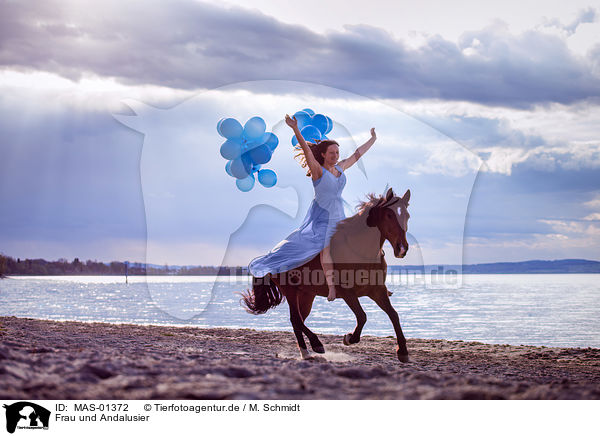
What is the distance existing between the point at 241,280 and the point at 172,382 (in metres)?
5.96

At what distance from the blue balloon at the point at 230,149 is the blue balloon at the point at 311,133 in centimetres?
112

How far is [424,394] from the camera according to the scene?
3695mm

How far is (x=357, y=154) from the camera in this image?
7.73m

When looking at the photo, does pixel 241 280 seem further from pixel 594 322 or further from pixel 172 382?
pixel 594 322

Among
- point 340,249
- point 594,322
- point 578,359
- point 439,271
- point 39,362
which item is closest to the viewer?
point 39,362

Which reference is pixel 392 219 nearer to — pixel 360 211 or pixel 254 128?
pixel 360 211

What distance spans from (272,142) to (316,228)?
2.01 meters

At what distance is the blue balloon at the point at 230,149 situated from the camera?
8242 mm

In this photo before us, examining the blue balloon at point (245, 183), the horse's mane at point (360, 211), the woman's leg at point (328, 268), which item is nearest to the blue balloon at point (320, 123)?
the blue balloon at point (245, 183)

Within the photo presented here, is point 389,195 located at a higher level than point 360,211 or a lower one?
higher

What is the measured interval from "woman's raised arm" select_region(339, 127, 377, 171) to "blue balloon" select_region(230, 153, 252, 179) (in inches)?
66.8

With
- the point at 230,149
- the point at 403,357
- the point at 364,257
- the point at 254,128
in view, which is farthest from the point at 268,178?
the point at 403,357

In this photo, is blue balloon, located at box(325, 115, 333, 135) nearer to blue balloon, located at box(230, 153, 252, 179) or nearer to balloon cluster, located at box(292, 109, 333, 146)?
balloon cluster, located at box(292, 109, 333, 146)
